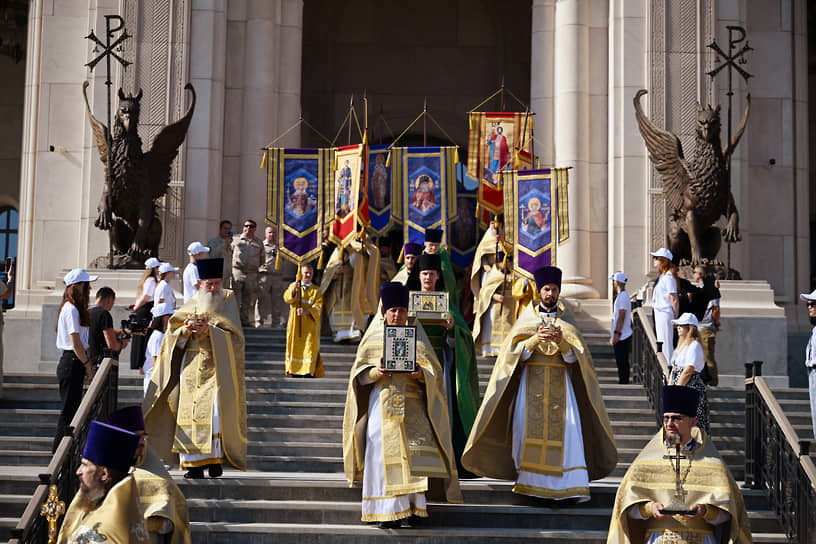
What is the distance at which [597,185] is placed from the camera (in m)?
19.8

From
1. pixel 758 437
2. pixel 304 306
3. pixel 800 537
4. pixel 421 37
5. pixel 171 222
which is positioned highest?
pixel 421 37

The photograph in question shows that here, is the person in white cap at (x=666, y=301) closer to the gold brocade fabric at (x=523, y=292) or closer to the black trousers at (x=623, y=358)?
the black trousers at (x=623, y=358)

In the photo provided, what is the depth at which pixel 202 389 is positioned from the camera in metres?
10.5

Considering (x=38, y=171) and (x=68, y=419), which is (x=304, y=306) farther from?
(x=38, y=171)

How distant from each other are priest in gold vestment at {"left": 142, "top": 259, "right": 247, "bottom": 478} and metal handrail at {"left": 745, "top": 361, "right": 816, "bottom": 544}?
14.6 ft

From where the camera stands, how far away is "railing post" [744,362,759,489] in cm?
1083

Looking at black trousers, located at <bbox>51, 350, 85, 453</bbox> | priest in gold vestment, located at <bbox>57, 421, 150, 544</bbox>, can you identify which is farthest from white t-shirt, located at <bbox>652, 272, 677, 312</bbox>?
priest in gold vestment, located at <bbox>57, 421, 150, 544</bbox>

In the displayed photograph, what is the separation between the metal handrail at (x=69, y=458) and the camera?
27.8 ft

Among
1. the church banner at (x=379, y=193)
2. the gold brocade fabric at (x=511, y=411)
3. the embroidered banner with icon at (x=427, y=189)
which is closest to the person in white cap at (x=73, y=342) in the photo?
the gold brocade fabric at (x=511, y=411)

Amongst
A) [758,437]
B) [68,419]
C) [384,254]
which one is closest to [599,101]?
[384,254]

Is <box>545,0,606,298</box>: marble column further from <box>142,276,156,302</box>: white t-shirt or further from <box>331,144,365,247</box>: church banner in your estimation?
<box>142,276,156,302</box>: white t-shirt

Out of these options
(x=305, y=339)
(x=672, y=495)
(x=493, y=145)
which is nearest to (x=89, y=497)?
(x=672, y=495)

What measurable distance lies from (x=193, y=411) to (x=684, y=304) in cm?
646

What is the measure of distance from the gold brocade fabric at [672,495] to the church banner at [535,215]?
6287mm
